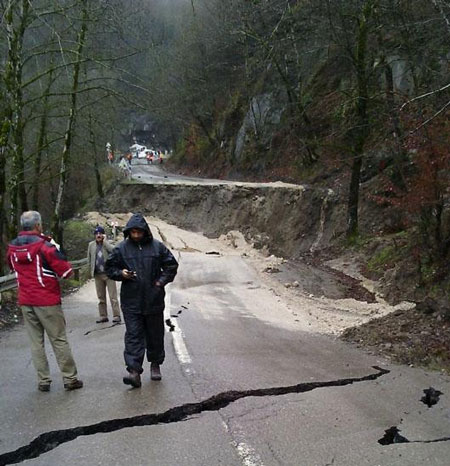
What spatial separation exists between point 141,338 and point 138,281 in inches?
25.1

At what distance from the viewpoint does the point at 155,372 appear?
5.95m

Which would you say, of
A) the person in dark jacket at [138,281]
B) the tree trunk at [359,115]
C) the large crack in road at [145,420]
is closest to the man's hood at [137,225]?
the person in dark jacket at [138,281]

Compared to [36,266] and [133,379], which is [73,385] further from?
[36,266]

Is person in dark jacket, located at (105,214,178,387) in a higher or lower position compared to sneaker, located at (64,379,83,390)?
higher

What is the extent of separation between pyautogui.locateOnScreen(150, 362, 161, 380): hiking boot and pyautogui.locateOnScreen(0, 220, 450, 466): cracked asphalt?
81 millimetres

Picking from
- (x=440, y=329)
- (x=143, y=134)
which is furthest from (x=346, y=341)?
(x=143, y=134)

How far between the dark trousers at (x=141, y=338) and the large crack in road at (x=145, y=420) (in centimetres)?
87

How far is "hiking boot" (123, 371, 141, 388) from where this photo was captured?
5613 mm

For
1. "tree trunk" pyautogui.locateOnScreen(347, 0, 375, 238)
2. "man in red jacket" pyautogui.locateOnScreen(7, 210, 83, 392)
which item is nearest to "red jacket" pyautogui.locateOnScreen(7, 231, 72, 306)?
"man in red jacket" pyautogui.locateOnScreen(7, 210, 83, 392)

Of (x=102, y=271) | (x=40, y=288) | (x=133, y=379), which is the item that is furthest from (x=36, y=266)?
(x=102, y=271)

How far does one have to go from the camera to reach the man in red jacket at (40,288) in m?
5.45

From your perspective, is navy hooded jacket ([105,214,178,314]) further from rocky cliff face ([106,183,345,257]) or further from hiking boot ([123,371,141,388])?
rocky cliff face ([106,183,345,257])

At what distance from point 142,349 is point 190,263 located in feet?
52.3

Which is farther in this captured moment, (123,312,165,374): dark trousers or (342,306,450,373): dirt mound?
(342,306,450,373): dirt mound
